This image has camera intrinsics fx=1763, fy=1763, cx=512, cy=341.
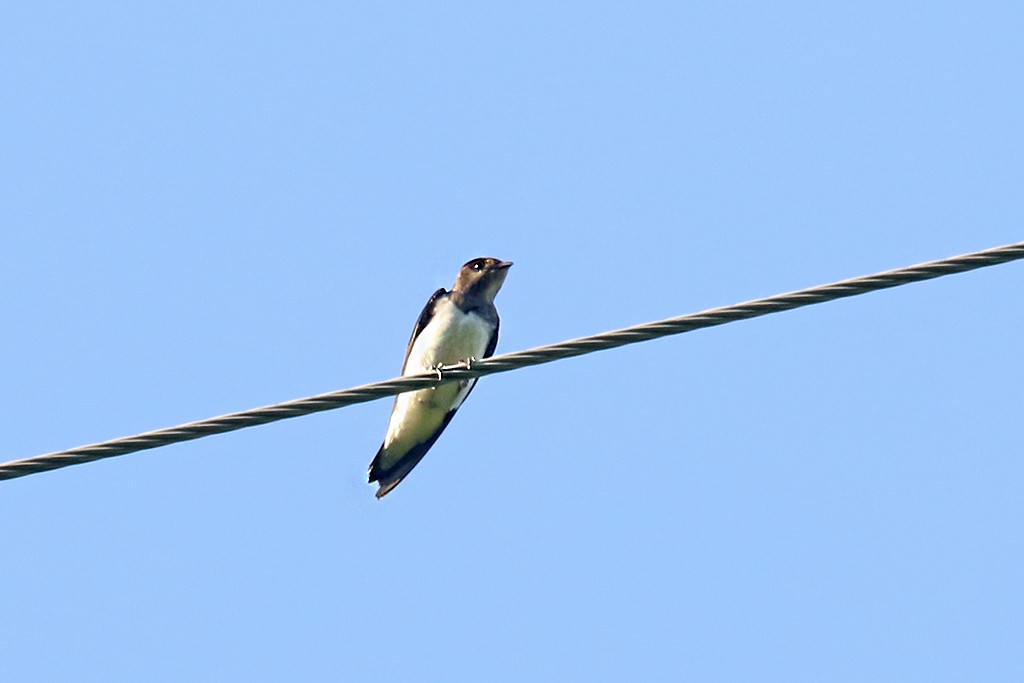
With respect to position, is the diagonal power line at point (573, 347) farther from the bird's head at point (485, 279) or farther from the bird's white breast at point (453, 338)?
the bird's head at point (485, 279)

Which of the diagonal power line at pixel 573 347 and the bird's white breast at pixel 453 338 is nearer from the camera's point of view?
the diagonal power line at pixel 573 347

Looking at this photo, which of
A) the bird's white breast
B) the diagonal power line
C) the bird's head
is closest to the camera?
the diagonal power line

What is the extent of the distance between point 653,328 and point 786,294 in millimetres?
527

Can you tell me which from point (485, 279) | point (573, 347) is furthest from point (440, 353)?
point (573, 347)

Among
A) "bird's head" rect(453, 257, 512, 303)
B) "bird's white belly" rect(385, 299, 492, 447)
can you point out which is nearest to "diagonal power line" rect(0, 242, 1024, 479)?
"bird's white belly" rect(385, 299, 492, 447)

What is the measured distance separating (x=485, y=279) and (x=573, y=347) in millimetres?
4792

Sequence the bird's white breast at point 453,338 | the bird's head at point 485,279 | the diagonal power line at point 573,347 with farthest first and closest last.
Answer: the bird's head at point 485,279 < the bird's white breast at point 453,338 < the diagonal power line at point 573,347

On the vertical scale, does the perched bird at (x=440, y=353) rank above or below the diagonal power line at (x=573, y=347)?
above

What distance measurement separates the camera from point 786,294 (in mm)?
6449

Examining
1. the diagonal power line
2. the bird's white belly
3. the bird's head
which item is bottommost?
the diagonal power line

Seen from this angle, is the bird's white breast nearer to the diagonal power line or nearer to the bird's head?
the bird's head

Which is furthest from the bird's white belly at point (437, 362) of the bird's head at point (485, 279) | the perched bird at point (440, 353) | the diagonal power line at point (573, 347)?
the diagonal power line at point (573, 347)

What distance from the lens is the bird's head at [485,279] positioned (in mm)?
11609

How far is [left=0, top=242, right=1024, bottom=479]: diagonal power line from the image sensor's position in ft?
20.8
